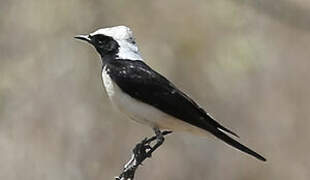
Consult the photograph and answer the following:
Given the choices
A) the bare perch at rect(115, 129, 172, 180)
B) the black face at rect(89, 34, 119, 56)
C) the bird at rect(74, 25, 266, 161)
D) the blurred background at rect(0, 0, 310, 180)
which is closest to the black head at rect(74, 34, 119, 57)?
the black face at rect(89, 34, 119, 56)

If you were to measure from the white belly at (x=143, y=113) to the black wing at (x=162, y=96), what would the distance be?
25 millimetres

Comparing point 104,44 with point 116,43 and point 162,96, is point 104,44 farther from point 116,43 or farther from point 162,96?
point 162,96

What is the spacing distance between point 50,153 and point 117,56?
3.58 m

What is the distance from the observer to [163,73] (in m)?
10.5

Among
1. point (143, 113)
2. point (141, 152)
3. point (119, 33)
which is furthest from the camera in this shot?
point (119, 33)

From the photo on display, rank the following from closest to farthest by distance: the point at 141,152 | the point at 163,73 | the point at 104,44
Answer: the point at 141,152 < the point at 104,44 < the point at 163,73

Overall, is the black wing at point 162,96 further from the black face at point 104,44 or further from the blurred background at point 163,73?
the blurred background at point 163,73

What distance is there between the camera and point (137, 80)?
22.9 feet

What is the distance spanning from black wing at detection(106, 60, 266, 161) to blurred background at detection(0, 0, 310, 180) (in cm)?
342

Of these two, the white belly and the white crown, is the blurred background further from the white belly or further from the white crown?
the white belly

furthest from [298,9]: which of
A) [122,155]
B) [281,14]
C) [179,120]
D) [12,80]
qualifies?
[12,80]

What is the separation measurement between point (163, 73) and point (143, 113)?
365 centimetres

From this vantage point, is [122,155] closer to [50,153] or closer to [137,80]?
[50,153]

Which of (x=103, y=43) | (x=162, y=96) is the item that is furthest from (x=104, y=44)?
(x=162, y=96)
